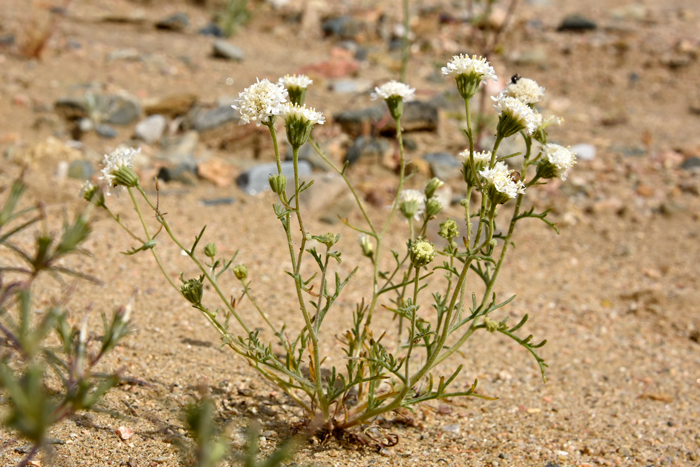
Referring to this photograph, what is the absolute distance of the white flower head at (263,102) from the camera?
1.66 meters

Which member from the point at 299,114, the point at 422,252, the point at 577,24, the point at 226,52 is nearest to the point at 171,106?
the point at 226,52

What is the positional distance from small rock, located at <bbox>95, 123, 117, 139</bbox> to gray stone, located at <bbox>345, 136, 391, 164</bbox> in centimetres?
191

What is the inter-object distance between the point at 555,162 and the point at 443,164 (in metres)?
3.07

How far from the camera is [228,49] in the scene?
6672mm

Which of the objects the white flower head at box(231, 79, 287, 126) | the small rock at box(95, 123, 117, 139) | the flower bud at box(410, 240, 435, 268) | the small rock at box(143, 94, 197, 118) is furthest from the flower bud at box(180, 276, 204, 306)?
the small rock at box(143, 94, 197, 118)

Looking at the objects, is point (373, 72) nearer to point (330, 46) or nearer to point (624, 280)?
point (330, 46)

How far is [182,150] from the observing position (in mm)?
4766

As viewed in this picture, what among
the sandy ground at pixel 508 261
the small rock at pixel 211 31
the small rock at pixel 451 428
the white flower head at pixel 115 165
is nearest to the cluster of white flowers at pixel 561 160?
the sandy ground at pixel 508 261

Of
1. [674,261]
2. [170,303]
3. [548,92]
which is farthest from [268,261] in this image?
[548,92]

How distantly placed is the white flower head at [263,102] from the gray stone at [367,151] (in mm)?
3113

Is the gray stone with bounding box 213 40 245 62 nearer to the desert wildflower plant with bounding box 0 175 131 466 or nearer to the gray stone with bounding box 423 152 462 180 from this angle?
the gray stone with bounding box 423 152 462 180

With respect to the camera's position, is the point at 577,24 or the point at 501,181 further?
the point at 577,24

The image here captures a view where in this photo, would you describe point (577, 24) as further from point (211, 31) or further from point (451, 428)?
point (451, 428)

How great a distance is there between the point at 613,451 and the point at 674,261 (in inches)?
92.6
